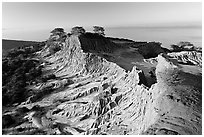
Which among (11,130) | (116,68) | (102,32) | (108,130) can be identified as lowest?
(11,130)

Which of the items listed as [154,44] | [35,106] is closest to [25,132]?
[35,106]

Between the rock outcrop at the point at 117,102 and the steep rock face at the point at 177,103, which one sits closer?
the steep rock face at the point at 177,103

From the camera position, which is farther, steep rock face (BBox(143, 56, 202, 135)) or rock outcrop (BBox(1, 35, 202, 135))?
rock outcrop (BBox(1, 35, 202, 135))

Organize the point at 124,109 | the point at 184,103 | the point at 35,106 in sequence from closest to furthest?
the point at 184,103 → the point at 124,109 → the point at 35,106

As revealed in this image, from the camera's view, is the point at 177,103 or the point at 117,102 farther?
the point at 117,102

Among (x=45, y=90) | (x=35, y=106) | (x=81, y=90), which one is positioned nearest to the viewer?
(x=35, y=106)

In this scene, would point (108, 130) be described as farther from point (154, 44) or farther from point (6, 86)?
point (154, 44)

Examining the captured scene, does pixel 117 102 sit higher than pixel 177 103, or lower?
lower

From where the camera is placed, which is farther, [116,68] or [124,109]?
[116,68]
